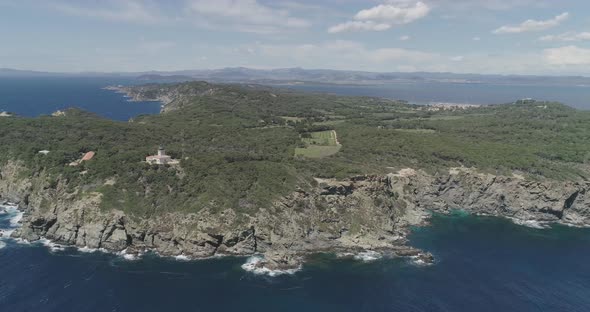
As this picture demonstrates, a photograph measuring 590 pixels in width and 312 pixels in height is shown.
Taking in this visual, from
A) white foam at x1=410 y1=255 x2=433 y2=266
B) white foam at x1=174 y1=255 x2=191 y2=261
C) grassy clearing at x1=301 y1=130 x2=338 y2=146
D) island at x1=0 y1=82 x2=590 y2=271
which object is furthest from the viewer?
grassy clearing at x1=301 y1=130 x2=338 y2=146

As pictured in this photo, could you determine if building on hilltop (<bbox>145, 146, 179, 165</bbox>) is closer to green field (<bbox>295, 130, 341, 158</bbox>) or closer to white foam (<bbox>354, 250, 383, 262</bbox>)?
green field (<bbox>295, 130, 341, 158</bbox>)

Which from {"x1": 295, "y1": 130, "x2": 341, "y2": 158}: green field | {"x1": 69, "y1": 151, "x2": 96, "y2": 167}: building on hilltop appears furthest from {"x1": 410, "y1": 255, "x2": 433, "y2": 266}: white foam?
{"x1": 69, "y1": 151, "x2": 96, "y2": 167}: building on hilltop

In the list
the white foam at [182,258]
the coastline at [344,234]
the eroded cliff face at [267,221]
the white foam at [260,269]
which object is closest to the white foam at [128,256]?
the coastline at [344,234]

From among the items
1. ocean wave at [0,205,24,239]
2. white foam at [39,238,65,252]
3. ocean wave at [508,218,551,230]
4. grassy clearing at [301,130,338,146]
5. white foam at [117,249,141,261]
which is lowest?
ocean wave at [508,218,551,230]

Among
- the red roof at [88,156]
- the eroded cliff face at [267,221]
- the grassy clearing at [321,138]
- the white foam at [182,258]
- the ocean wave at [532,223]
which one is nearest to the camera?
the white foam at [182,258]

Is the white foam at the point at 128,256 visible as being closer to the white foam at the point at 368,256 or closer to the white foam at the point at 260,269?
the white foam at the point at 260,269

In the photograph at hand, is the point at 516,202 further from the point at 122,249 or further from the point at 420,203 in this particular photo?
the point at 122,249

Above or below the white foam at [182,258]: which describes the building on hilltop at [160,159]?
above
